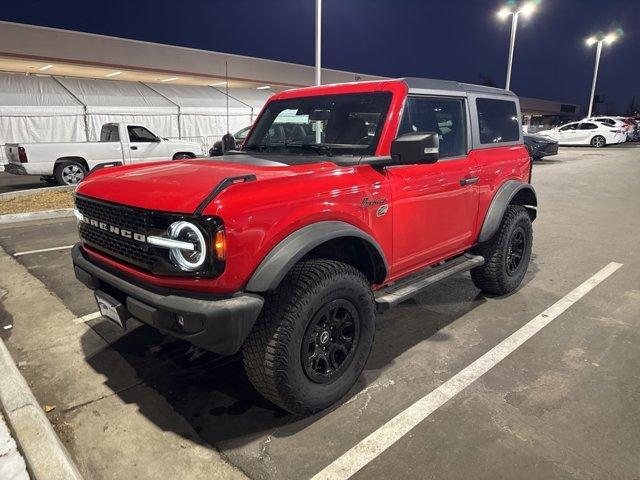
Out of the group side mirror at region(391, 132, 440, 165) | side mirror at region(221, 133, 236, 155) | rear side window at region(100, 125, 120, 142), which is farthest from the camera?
rear side window at region(100, 125, 120, 142)

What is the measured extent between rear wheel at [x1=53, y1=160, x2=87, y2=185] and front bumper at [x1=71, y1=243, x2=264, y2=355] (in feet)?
34.5

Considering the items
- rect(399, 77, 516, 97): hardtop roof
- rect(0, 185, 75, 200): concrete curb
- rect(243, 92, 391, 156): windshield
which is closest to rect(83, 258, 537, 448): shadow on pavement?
rect(243, 92, 391, 156): windshield

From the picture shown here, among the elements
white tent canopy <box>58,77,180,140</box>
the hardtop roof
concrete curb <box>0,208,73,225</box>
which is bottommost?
concrete curb <box>0,208,73,225</box>

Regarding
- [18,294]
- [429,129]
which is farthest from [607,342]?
[18,294]

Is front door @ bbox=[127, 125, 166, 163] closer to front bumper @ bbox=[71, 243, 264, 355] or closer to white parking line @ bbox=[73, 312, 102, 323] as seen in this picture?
white parking line @ bbox=[73, 312, 102, 323]

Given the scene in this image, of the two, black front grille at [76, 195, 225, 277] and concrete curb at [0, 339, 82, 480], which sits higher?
black front grille at [76, 195, 225, 277]

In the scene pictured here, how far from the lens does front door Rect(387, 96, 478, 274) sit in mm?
3281

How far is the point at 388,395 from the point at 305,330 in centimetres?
83

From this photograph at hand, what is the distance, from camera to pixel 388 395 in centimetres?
301

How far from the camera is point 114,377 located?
324 cm

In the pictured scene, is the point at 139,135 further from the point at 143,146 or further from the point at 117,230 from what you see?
the point at 117,230

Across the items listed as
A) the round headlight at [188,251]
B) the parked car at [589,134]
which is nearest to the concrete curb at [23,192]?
the round headlight at [188,251]

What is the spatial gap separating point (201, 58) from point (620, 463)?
26.0 m

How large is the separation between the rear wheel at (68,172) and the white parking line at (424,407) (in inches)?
441
